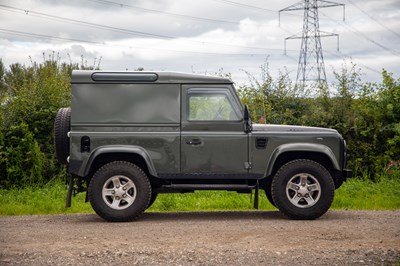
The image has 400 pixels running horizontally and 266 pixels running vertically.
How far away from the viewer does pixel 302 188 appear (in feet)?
33.8

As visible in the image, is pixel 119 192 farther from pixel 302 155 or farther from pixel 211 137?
pixel 302 155

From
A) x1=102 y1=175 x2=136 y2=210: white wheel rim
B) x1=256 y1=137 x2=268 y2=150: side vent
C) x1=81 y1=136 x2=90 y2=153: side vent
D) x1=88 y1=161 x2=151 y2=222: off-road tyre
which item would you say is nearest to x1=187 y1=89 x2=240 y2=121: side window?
x1=256 y1=137 x2=268 y2=150: side vent

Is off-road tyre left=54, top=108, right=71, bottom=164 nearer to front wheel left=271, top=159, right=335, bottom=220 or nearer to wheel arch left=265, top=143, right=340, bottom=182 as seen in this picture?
wheel arch left=265, top=143, right=340, bottom=182

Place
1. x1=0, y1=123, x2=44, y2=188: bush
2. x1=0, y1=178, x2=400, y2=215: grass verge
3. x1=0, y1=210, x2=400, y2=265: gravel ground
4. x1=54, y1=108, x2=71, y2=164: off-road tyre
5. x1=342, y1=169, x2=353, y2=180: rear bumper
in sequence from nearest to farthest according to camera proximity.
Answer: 1. x1=0, y1=210, x2=400, y2=265: gravel ground
2. x1=54, y1=108, x2=71, y2=164: off-road tyre
3. x1=342, y1=169, x2=353, y2=180: rear bumper
4. x1=0, y1=178, x2=400, y2=215: grass verge
5. x1=0, y1=123, x2=44, y2=188: bush

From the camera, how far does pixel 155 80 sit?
1023 cm

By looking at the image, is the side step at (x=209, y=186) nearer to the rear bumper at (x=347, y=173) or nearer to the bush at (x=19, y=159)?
the rear bumper at (x=347, y=173)

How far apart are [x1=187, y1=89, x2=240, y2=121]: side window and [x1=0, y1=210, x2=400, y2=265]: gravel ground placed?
1.54 m

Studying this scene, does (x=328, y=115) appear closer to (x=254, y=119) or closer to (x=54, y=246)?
(x=254, y=119)

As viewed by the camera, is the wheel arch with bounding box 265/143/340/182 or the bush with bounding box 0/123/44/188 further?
the bush with bounding box 0/123/44/188

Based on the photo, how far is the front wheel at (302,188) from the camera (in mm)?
10219

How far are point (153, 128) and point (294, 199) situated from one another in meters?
2.33

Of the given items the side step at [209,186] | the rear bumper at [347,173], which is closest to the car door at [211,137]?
the side step at [209,186]

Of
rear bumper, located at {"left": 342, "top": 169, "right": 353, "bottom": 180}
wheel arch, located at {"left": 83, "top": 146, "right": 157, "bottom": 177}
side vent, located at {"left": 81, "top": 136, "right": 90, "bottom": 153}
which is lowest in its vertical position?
rear bumper, located at {"left": 342, "top": 169, "right": 353, "bottom": 180}

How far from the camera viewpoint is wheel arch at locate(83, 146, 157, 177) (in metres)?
10.1
